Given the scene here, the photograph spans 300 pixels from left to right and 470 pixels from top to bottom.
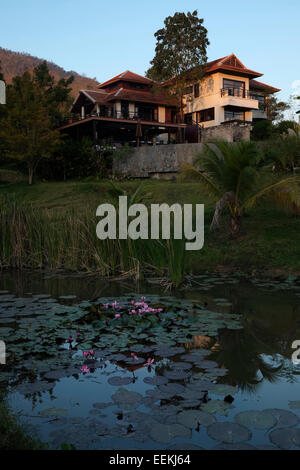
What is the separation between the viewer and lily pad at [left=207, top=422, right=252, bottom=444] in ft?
7.76

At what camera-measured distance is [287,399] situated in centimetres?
292

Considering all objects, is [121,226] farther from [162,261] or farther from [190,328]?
[190,328]

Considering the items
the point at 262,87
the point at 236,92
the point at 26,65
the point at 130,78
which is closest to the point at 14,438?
the point at 130,78

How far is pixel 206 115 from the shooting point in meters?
32.6

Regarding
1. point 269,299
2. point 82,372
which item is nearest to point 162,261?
point 269,299

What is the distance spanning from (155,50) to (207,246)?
24996mm

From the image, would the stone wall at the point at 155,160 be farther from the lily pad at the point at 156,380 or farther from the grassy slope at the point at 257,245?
the lily pad at the point at 156,380

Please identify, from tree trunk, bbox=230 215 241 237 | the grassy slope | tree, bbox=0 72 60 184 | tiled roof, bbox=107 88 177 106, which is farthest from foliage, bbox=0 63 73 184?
tree trunk, bbox=230 215 241 237

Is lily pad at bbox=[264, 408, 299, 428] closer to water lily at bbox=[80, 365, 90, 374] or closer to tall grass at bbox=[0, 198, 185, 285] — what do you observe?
water lily at bbox=[80, 365, 90, 374]

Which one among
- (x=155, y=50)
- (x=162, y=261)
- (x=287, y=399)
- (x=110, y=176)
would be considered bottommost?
(x=287, y=399)

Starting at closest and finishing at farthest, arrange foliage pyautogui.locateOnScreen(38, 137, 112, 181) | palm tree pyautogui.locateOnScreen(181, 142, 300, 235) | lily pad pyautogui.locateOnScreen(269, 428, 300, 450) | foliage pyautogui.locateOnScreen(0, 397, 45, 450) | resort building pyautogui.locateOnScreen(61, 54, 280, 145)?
foliage pyautogui.locateOnScreen(0, 397, 45, 450)
lily pad pyautogui.locateOnScreen(269, 428, 300, 450)
palm tree pyautogui.locateOnScreen(181, 142, 300, 235)
foliage pyautogui.locateOnScreen(38, 137, 112, 181)
resort building pyautogui.locateOnScreen(61, 54, 280, 145)

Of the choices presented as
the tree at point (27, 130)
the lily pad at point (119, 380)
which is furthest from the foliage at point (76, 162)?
the lily pad at point (119, 380)

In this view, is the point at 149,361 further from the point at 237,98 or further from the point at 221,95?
the point at 237,98

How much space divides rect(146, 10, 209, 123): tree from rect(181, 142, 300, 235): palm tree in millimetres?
21994
